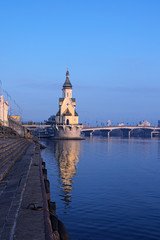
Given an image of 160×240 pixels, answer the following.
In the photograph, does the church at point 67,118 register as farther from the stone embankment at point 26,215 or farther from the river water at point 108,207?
the stone embankment at point 26,215

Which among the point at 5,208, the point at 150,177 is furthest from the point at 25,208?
the point at 150,177

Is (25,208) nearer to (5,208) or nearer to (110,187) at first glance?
(5,208)

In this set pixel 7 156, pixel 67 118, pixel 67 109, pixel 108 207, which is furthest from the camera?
pixel 67 109

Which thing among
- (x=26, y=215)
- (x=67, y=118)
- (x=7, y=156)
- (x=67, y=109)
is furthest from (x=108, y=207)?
(x=67, y=109)

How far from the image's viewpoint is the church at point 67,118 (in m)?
178

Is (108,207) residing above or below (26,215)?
below

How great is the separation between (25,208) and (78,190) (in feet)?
60.3

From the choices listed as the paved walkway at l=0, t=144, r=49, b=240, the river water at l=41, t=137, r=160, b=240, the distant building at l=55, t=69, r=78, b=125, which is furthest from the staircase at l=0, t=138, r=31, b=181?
the distant building at l=55, t=69, r=78, b=125

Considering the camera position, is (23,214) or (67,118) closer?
(23,214)

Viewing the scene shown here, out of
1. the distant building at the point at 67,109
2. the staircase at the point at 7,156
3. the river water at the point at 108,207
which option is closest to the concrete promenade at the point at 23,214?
the staircase at the point at 7,156

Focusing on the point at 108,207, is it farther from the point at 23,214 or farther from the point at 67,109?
the point at 67,109

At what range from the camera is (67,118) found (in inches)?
7126

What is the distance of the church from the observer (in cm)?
17800

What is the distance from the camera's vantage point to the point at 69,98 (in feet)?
609
